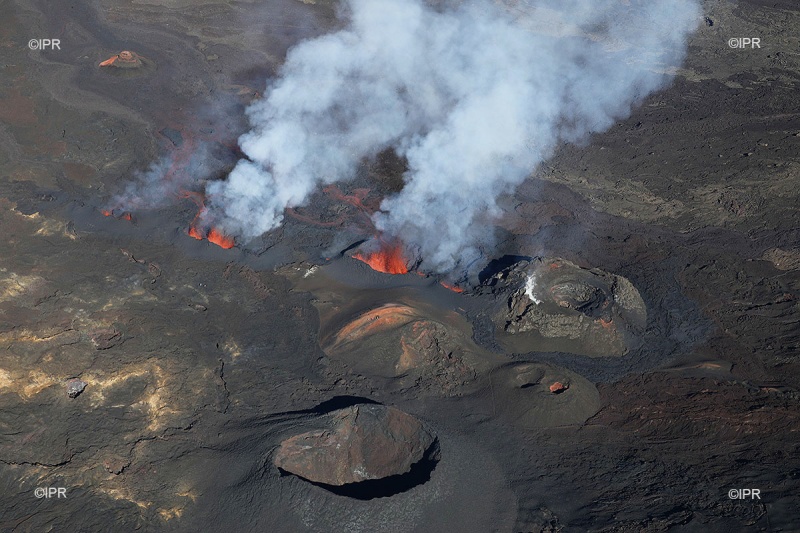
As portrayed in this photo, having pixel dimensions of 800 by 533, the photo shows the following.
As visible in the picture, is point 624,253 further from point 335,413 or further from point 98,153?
point 98,153

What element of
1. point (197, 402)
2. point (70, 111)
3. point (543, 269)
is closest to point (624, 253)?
point (543, 269)

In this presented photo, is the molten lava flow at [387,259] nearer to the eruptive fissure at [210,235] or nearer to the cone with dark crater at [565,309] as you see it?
the cone with dark crater at [565,309]

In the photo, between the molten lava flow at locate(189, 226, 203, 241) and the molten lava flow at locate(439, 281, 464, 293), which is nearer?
the molten lava flow at locate(439, 281, 464, 293)
